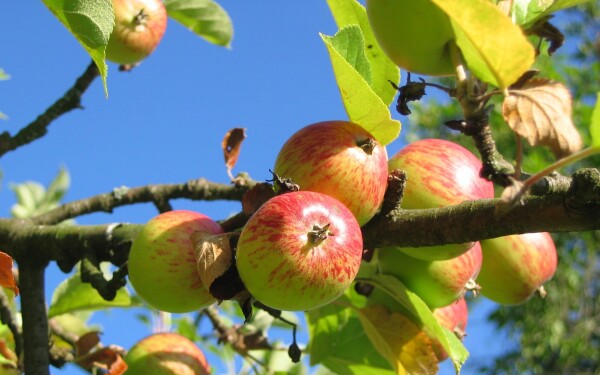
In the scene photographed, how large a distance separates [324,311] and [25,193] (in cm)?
181

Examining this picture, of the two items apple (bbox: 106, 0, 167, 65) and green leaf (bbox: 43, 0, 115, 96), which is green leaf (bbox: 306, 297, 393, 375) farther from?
green leaf (bbox: 43, 0, 115, 96)

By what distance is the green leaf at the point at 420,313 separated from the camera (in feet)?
4.47

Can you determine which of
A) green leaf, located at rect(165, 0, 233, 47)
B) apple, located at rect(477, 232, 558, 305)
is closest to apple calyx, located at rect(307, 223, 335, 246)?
apple, located at rect(477, 232, 558, 305)

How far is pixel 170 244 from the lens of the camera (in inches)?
51.1

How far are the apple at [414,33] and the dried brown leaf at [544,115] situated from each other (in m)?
0.16

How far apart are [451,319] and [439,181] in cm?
46

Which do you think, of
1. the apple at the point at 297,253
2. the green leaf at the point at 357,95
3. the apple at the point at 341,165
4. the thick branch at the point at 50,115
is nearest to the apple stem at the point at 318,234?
the apple at the point at 297,253

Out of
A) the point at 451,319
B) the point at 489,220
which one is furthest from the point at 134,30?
the point at 489,220

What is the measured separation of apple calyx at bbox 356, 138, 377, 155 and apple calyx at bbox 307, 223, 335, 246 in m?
0.23

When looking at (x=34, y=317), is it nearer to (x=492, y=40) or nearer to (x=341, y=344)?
(x=341, y=344)

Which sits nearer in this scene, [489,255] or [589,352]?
Answer: [489,255]

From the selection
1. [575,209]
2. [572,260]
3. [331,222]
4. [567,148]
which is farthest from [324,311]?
[572,260]

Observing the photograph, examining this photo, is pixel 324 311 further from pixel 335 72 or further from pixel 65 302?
pixel 335 72

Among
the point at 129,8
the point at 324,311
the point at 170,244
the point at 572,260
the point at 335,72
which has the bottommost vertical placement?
the point at 572,260
